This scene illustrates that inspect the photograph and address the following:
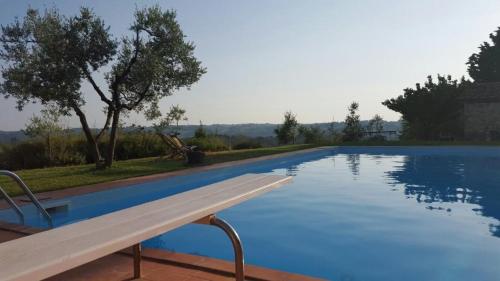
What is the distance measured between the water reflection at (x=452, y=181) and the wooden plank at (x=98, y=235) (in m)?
4.73

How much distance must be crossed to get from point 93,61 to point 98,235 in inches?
380

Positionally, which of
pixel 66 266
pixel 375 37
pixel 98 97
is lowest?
pixel 66 266

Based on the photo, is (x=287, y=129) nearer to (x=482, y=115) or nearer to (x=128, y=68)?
(x=482, y=115)

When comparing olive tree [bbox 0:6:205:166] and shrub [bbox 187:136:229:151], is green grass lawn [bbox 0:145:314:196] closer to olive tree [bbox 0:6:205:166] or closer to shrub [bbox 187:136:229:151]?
olive tree [bbox 0:6:205:166]

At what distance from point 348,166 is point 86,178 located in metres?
8.19

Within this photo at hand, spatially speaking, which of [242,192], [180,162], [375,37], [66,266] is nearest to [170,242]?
[242,192]

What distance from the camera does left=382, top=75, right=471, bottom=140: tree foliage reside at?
74.4 ft

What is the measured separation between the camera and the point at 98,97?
11.3m

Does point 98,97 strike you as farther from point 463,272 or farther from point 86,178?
point 463,272

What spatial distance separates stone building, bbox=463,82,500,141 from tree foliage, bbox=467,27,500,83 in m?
10.4

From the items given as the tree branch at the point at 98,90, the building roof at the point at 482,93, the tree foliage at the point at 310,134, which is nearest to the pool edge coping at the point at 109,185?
the tree branch at the point at 98,90

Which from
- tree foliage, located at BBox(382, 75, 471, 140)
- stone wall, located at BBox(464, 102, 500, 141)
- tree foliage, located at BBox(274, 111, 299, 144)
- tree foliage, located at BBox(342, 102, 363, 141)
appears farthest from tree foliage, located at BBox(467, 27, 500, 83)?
tree foliage, located at BBox(274, 111, 299, 144)

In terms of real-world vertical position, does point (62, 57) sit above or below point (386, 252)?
above

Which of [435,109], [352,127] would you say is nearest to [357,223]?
[352,127]
